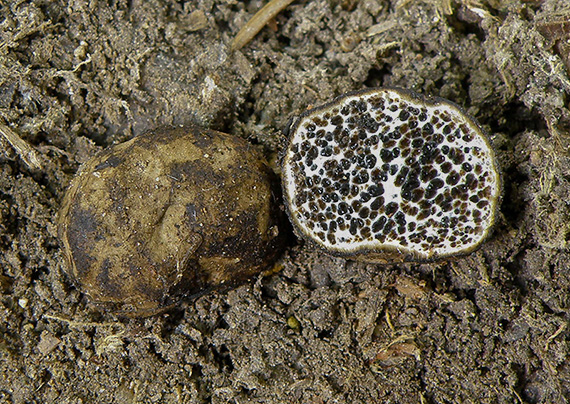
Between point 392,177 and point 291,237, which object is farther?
point 291,237

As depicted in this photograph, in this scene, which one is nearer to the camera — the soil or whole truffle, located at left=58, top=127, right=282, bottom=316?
whole truffle, located at left=58, top=127, right=282, bottom=316

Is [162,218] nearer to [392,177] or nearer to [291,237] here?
[291,237]

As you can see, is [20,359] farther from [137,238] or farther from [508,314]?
[508,314]

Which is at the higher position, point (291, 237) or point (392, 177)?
point (392, 177)

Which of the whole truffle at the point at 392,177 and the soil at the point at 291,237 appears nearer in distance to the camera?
the whole truffle at the point at 392,177

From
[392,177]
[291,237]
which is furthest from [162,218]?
[392,177]
